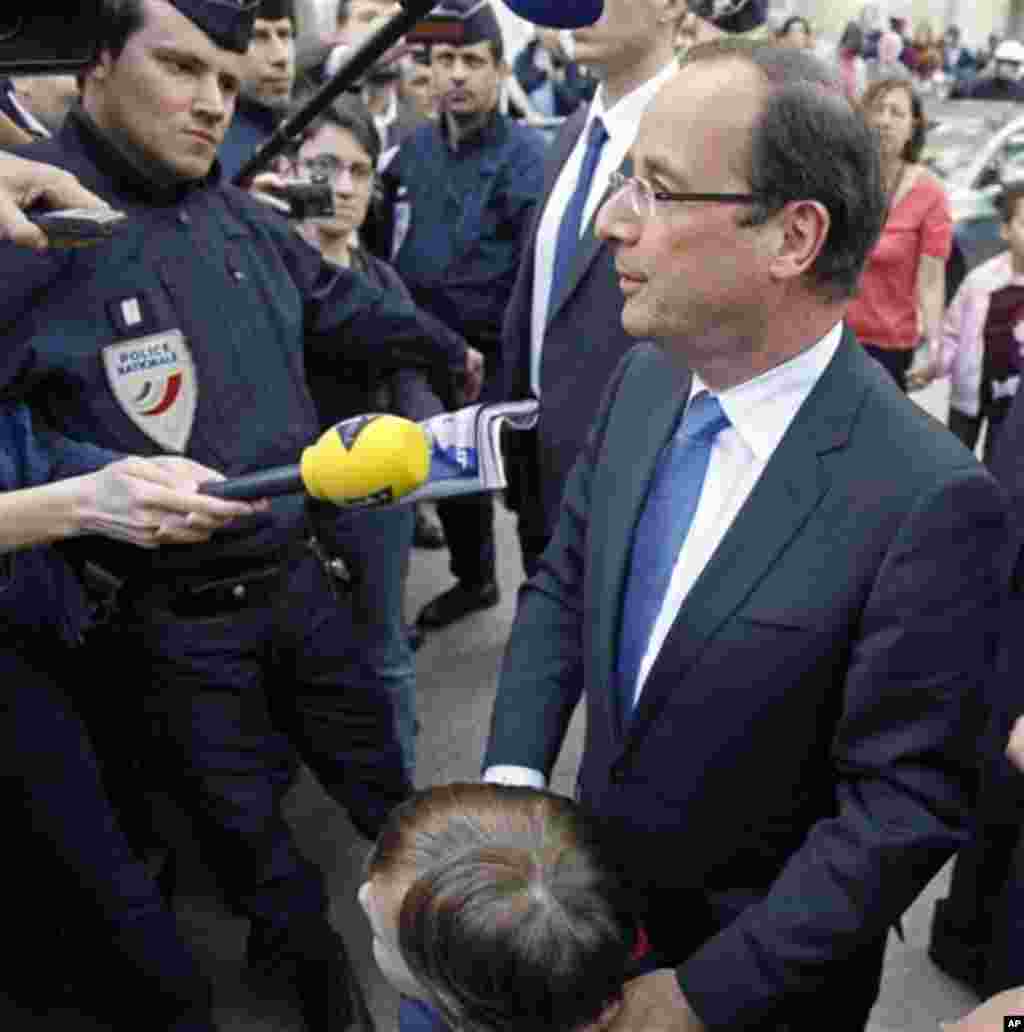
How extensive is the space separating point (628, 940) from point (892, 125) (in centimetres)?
443

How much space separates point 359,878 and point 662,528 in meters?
1.87

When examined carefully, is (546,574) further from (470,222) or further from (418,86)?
(418,86)

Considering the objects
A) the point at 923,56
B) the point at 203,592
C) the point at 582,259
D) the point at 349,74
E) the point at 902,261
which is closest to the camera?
A: the point at 349,74

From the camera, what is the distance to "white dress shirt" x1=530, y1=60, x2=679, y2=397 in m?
2.68

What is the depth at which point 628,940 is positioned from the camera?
1.22 meters

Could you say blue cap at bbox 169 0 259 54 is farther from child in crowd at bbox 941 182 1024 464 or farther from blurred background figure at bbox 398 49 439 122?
blurred background figure at bbox 398 49 439 122

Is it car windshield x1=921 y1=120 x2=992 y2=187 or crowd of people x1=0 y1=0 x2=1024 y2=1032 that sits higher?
crowd of people x1=0 y1=0 x2=1024 y2=1032

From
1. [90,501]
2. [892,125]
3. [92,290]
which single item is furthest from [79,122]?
[892,125]

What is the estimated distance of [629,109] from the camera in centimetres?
269

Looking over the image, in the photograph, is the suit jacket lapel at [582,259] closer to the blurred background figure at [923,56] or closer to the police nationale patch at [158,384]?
the police nationale patch at [158,384]

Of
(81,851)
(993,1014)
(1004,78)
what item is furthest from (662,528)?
(1004,78)

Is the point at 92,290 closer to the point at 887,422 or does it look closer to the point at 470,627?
the point at 887,422

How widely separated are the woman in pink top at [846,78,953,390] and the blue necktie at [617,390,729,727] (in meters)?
3.49

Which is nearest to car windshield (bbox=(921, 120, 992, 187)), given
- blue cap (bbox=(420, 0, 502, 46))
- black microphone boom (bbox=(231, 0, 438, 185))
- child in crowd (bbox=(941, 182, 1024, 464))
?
child in crowd (bbox=(941, 182, 1024, 464))
